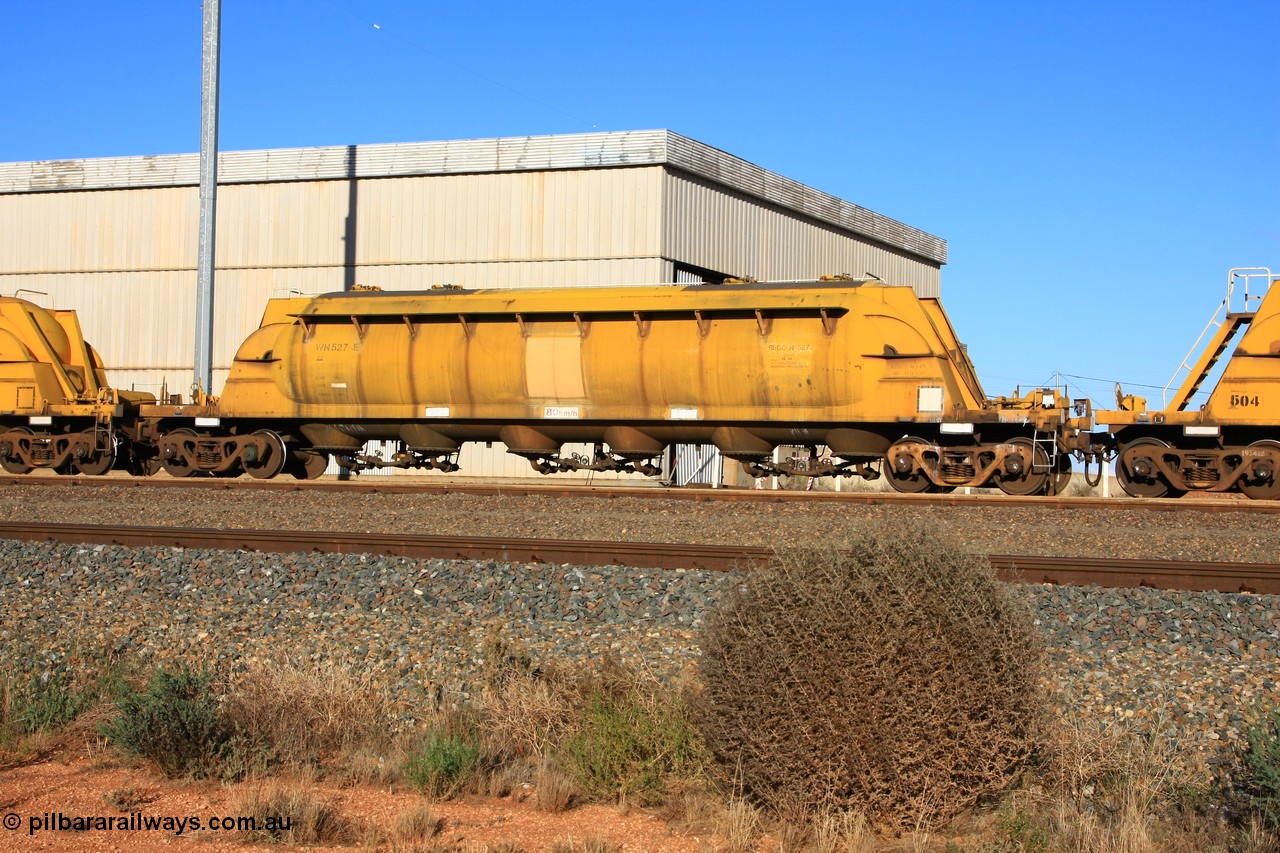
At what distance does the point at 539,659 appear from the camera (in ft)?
24.8

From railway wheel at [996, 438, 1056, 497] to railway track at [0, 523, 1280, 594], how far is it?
20.2 feet

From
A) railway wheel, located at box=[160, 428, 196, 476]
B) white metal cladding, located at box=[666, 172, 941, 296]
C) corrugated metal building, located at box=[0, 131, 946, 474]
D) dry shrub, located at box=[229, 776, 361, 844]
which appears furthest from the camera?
white metal cladding, located at box=[666, 172, 941, 296]

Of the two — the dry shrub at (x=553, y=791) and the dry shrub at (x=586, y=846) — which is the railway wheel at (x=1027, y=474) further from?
the dry shrub at (x=586, y=846)

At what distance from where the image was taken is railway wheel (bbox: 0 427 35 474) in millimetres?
22188

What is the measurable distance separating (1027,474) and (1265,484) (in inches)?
126

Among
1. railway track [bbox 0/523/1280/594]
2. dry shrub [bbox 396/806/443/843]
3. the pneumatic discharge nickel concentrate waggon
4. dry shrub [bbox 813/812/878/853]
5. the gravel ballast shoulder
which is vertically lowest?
dry shrub [bbox 396/806/443/843]

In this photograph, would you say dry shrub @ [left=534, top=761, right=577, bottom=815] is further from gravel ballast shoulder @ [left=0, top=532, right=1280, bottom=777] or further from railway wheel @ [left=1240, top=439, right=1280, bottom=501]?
railway wheel @ [left=1240, top=439, right=1280, bottom=501]

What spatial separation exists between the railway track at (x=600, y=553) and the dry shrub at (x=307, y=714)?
346 centimetres

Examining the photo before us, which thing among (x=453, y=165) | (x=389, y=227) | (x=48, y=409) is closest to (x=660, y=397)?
(x=48, y=409)

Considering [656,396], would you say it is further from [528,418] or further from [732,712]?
[732,712]

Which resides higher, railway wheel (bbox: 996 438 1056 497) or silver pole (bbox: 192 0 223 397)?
silver pole (bbox: 192 0 223 397)

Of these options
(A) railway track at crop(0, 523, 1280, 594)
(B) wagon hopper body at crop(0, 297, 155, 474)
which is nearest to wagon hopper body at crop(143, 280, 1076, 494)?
(B) wagon hopper body at crop(0, 297, 155, 474)

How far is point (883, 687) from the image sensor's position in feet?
16.6

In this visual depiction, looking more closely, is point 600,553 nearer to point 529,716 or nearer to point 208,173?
point 529,716
